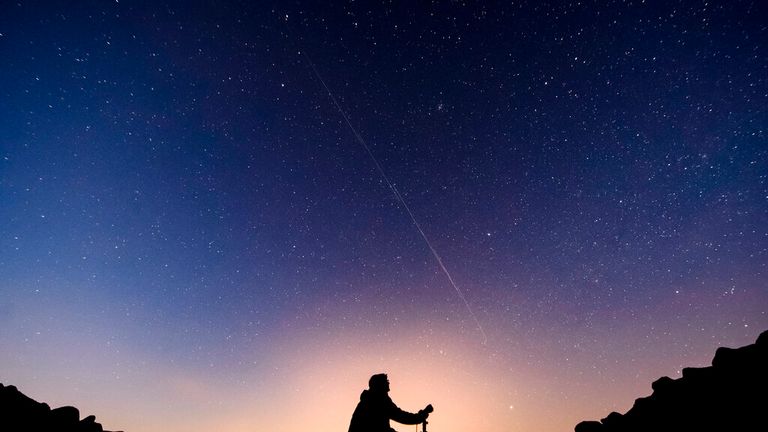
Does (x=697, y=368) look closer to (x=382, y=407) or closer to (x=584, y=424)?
(x=584, y=424)

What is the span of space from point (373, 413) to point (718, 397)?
3930 mm

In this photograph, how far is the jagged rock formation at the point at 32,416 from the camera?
4.75 m

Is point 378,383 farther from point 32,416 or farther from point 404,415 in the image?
point 32,416

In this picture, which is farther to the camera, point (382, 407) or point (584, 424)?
point (382, 407)

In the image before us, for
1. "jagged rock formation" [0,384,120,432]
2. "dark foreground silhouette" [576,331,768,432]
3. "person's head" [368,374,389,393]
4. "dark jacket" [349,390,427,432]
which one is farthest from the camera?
"person's head" [368,374,389,393]

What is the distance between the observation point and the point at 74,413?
5926 millimetres

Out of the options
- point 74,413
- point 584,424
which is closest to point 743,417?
point 584,424

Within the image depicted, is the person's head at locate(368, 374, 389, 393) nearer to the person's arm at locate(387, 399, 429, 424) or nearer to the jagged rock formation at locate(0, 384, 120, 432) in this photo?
the person's arm at locate(387, 399, 429, 424)

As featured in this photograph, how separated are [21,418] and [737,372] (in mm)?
7828

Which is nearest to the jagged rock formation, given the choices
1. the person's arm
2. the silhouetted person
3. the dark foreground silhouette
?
the silhouetted person

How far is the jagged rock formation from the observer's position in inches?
187

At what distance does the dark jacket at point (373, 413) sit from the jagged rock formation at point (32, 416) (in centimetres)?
422

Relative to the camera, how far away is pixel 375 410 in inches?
211

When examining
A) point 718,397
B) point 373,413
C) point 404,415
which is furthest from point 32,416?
point 718,397
